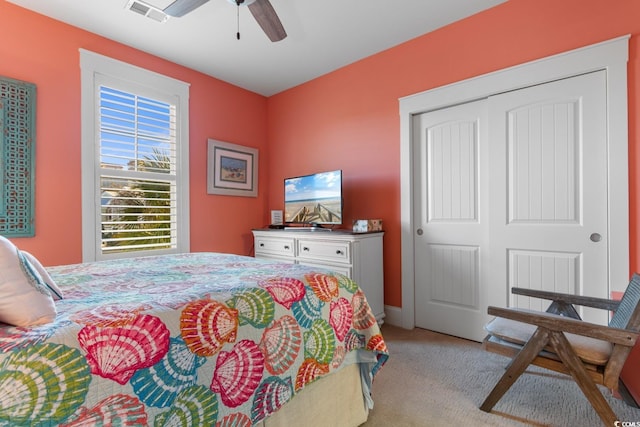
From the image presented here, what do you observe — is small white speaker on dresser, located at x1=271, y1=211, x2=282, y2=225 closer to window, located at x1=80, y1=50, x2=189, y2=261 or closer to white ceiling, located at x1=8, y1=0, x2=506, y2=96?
window, located at x1=80, y1=50, x2=189, y2=261

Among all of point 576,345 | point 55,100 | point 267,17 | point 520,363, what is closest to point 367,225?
point 520,363

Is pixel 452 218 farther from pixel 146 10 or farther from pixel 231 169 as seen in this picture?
pixel 146 10

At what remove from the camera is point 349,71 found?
10.9 ft

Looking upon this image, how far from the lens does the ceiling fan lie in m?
1.89

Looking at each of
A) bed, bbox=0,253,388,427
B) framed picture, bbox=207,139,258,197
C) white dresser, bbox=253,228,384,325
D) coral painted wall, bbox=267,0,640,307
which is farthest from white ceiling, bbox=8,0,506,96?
bed, bbox=0,253,388,427

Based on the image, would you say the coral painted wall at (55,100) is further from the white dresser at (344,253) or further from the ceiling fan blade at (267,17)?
the white dresser at (344,253)

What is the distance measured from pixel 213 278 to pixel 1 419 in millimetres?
793

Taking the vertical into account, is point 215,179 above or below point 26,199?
above

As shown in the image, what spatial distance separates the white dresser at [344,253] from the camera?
2713mm

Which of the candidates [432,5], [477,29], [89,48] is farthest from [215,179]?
[477,29]

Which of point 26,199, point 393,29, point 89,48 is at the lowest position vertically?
point 26,199

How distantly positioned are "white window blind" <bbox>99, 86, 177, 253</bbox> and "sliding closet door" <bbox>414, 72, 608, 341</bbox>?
8.30 feet

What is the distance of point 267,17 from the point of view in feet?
6.55

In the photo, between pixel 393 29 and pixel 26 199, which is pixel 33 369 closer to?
pixel 26 199
